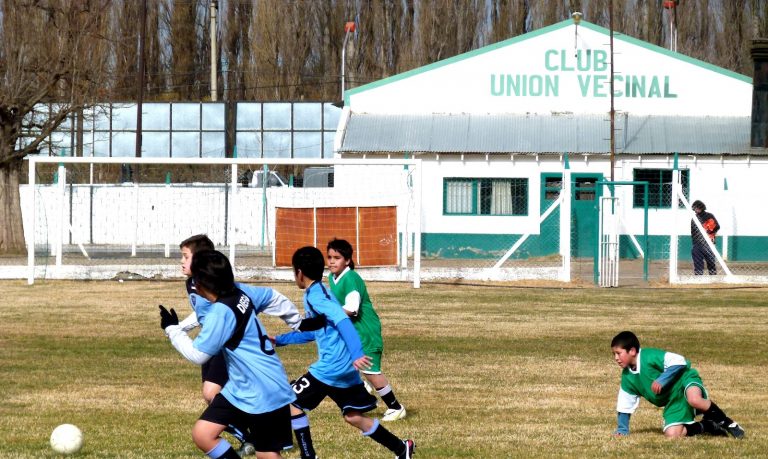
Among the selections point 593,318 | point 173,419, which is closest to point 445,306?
point 593,318

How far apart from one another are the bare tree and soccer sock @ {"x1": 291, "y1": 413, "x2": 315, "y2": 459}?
942 inches

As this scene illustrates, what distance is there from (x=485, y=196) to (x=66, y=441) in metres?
25.9

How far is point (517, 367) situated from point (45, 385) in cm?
490

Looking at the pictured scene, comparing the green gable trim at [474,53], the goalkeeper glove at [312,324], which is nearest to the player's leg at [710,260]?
the green gable trim at [474,53]

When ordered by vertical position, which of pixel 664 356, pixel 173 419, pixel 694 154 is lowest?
pixel 173 419

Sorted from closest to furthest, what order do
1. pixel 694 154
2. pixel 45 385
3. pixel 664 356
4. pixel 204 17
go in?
pixel 664 356 < pixel 45 385 < pixel 694 154 < pixel 204 17

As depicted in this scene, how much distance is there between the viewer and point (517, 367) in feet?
44.0

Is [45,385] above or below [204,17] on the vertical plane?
below

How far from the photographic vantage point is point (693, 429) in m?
9.12

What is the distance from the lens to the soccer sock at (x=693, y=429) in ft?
29.9

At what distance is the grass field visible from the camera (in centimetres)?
891

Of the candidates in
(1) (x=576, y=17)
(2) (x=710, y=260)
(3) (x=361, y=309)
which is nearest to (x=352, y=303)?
(3) (x=361, y=309)

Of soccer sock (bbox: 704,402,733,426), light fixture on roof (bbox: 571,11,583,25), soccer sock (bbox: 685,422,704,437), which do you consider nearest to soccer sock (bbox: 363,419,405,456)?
soccer sock (bbox: 685,422,704,437)

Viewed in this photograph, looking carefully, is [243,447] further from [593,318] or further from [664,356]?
[593,318]
